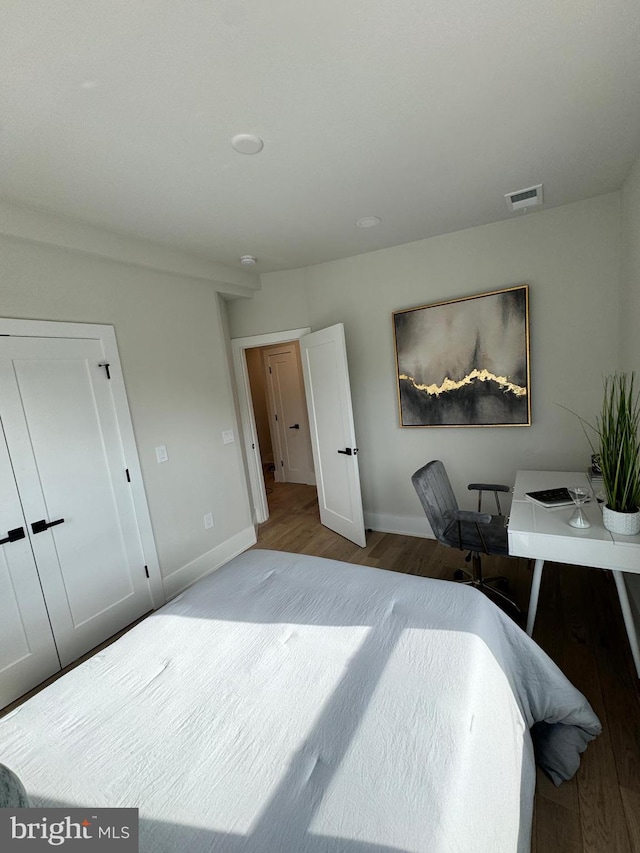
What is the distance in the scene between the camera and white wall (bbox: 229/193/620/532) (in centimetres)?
259

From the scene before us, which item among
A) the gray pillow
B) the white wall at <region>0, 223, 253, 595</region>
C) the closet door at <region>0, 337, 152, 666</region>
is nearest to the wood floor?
the white wall at <region>0, 223, 253, 595</region>

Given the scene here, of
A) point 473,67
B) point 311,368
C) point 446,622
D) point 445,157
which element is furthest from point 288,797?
point 311,368

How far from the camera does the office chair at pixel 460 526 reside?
2232mm

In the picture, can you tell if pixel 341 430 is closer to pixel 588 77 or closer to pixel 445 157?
pixel 445 157

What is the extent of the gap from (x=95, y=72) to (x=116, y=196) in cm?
82

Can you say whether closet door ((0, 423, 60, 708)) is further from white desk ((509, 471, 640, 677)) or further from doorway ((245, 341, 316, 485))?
doorway ((245, 341, 316, 485))

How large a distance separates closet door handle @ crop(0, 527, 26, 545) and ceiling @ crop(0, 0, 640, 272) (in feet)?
5.70

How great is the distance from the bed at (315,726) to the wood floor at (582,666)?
4.8 inches

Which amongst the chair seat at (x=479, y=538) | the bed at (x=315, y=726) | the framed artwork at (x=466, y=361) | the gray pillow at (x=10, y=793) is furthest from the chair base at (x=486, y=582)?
the gray pillow at (x=10, y=793)

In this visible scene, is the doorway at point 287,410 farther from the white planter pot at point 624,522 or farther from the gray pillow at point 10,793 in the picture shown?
the gray pillow at point 10,793

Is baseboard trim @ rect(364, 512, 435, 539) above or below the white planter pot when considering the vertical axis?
below

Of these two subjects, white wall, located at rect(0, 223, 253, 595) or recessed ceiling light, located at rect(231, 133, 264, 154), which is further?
white wall, located at rect(0, 223, 253, 595)

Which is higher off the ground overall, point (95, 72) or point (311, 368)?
point (95, 72)

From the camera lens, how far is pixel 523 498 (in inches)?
88.2
